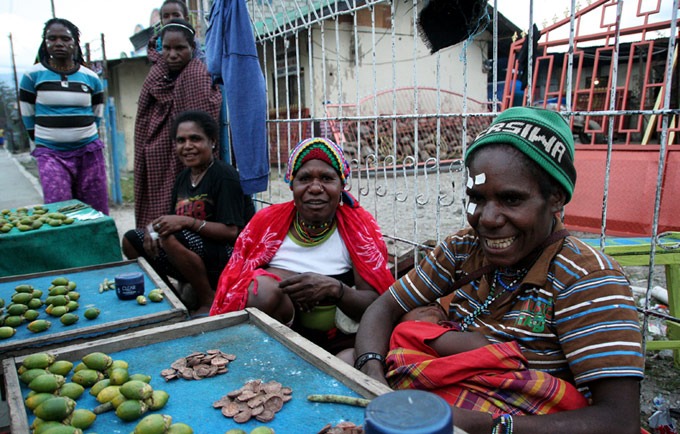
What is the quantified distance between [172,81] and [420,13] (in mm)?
2645

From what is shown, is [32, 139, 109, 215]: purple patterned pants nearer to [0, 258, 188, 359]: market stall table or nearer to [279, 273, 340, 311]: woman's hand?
[0, 258, 188, 359]: market stall table

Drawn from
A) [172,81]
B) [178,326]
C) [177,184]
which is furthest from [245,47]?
[178,326]

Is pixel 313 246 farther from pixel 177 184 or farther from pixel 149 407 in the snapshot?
pixel 177 184

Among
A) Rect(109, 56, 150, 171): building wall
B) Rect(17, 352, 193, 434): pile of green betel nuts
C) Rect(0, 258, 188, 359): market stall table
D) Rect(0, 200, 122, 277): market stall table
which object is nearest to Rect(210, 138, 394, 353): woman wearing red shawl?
Rect(0, 258, 188, 359): market stall table

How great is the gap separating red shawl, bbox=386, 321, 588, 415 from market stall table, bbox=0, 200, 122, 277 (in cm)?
302

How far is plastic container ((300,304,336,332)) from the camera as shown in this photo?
2.54 meters

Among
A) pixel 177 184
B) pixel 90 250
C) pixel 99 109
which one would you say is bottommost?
pixel 90 250

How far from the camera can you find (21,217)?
3.80 m

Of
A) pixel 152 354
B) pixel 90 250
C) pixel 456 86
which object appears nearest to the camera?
pixel 152 354

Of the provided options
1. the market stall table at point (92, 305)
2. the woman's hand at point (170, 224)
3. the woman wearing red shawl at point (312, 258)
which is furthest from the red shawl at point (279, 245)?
the woman's hand at point (170, 224)

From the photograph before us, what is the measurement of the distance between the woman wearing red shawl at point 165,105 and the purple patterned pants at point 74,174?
66cm

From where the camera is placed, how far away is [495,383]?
139 cm

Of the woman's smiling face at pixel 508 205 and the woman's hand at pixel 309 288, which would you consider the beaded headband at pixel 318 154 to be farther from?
the woman's smiling face at pixel 508 205

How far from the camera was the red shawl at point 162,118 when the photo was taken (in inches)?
167
